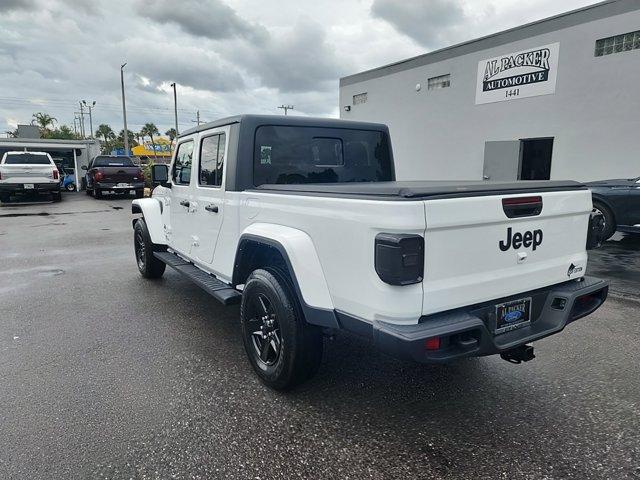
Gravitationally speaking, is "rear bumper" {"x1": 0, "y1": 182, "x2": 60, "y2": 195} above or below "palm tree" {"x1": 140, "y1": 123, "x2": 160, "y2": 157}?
below

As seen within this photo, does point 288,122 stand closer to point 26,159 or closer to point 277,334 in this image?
point 277,334

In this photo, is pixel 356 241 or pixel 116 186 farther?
pixel 116 186

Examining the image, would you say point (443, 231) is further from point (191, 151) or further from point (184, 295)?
point (184, 295)

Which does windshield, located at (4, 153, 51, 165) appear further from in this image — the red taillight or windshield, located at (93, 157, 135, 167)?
the red taillight

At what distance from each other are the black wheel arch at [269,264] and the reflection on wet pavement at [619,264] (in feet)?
15.6

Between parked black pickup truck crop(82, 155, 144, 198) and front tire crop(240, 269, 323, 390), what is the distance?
17795 millimetres

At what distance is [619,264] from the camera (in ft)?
23.5

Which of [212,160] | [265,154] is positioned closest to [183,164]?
[212,160]

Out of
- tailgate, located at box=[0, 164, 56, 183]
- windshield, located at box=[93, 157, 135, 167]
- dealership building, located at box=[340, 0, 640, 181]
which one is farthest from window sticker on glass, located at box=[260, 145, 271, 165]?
windshield, located at box=[93, 157, 135, 167]

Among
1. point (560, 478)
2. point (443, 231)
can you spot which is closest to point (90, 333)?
point (443, 231)

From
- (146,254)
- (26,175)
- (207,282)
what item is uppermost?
(26,175)

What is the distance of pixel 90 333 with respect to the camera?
4.36 m

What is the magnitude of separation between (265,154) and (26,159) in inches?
697

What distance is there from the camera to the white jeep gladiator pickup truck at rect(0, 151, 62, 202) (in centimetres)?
1662
